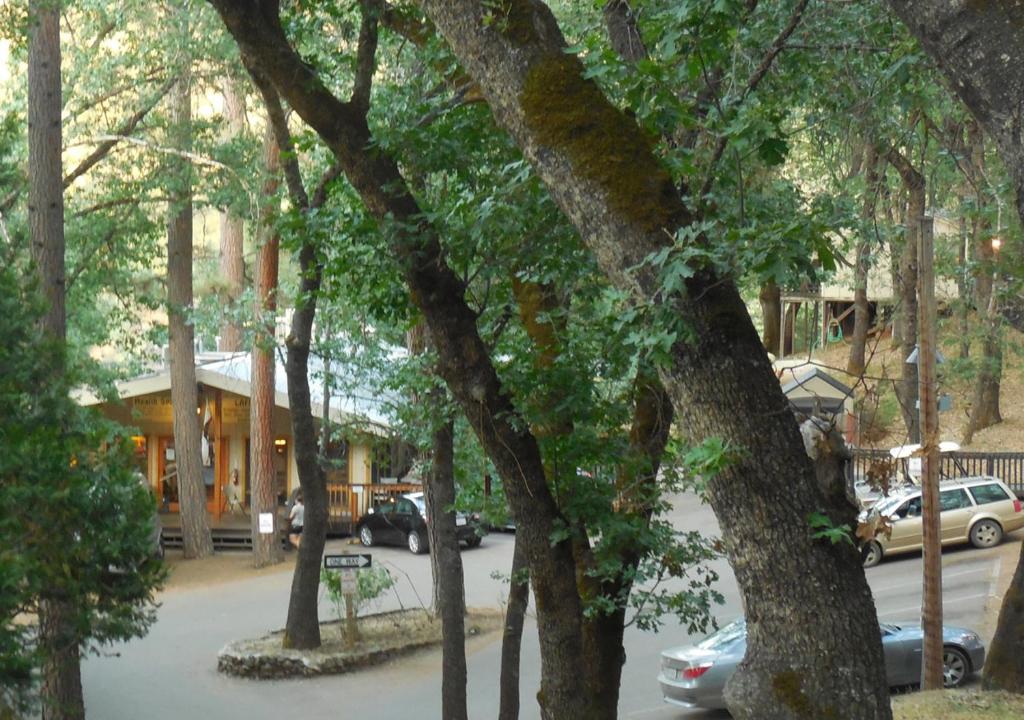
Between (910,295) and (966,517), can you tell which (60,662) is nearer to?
(910,295)

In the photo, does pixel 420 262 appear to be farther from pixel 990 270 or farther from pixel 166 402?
pixel 166 402

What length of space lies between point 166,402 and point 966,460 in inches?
877

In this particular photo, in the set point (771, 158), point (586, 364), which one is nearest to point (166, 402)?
point (586, 364)

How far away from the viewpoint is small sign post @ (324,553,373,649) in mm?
18781

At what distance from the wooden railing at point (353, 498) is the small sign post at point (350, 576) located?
14163mm

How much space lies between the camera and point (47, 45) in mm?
15750

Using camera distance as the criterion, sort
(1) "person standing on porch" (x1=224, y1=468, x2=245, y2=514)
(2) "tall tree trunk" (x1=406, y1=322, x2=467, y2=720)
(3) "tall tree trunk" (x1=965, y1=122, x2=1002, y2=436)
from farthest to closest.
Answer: (1) "person standing on porch" (x1=224, y1=468, x2=245, y2=514) < (3) "tall tree trunk" (x1=965, y1=122, x2=1002, y2=436) < (2) "tall tree trunk" (x1=406, y1=322, x2=467, y2=720)

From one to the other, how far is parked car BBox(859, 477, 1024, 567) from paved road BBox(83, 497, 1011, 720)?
1.23 ft

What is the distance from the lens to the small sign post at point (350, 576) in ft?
61.6

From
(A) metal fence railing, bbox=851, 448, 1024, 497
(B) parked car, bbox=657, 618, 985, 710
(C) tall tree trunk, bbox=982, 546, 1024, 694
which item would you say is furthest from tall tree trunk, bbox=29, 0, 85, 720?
(A) metal fence railing, bbox=851, 448, 1024, 497

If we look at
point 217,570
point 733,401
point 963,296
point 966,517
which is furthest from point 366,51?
point 217,570

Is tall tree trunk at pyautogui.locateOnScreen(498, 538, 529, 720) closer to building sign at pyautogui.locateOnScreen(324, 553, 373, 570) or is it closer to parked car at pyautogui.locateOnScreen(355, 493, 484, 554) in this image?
building sign at pyautogui.locateOnScreen(324, 553, 373, 570)

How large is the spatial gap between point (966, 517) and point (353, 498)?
16.2 metres

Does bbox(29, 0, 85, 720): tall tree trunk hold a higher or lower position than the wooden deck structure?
higher
